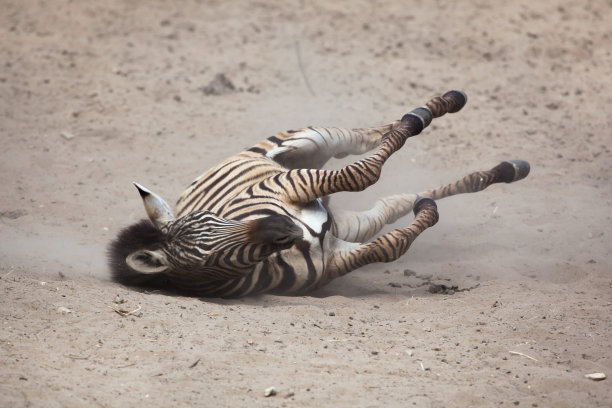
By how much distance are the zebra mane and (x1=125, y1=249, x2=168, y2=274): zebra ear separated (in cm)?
4

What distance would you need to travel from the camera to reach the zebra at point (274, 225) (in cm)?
433

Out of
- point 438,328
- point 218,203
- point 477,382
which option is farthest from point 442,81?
point 477,382

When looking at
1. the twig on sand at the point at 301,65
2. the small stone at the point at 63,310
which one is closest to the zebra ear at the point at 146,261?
the small stone at the point at 63,310

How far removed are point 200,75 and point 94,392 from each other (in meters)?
5.78

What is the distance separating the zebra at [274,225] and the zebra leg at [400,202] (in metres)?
0.01

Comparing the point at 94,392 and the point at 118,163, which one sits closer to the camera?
the point at 94,392

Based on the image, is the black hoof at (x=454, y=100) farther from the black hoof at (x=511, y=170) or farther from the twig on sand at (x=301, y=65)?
the twig on sand at (x=301, y=65)

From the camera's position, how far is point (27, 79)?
823cm

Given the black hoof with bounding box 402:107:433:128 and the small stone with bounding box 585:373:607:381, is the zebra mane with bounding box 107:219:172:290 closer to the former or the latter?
the black hoof with bounding box 402:107:433:128

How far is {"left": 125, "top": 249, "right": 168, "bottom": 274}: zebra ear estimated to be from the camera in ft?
14.4

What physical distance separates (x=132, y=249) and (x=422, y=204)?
2.30m

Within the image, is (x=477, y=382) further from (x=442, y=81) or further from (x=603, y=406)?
(x=442, y=81)

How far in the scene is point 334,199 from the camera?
6414 mm

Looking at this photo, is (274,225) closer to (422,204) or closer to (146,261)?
(146,261)
